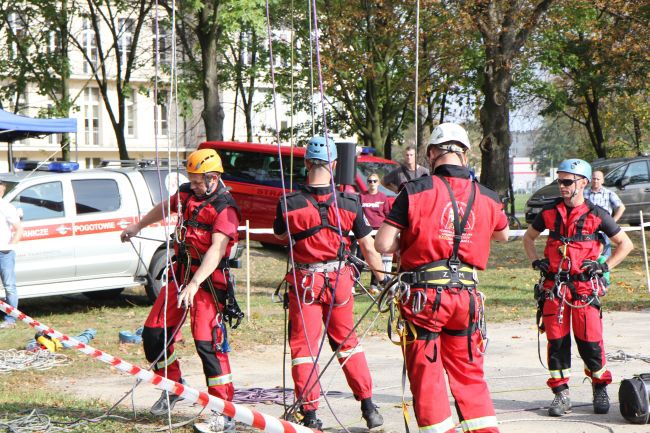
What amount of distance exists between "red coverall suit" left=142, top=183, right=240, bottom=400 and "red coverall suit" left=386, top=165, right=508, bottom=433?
180 centimetres

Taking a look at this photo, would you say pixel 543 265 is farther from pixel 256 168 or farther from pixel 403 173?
pixel 256 168

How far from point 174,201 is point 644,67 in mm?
22471

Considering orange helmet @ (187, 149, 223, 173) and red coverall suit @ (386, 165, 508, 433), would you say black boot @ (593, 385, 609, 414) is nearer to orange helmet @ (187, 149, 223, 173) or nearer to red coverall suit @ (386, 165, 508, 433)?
red coverall suit @ (386, 165, 508, 433)

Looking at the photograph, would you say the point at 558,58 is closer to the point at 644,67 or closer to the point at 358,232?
the point at 644,67

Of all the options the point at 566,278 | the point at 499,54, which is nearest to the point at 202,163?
the point at 566,278

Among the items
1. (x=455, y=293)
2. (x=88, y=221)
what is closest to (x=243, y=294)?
(x=88, y=221)

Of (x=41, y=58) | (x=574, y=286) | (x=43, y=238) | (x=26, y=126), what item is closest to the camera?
(x=574, y=286)

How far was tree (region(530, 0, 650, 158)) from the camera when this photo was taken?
24.9 m

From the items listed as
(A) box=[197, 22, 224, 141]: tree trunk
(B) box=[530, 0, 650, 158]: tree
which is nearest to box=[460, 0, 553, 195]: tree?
(B) box=[530, 0, 650, 158]: tree

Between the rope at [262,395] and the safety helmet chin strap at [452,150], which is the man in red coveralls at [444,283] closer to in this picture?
the safety helmet chin strap at [452,150]

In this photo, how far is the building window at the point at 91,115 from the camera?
61.5 m

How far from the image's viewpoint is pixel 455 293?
5020mm

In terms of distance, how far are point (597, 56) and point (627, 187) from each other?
6.89m

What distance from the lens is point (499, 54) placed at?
75.4 ft
